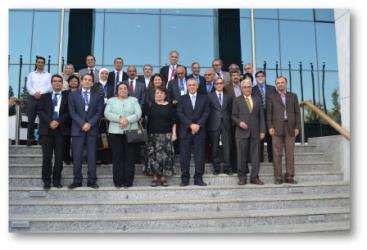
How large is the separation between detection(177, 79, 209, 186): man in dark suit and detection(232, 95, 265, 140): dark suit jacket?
34cm

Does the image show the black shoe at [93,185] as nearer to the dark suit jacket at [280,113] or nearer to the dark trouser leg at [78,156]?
the dark trouser leg at [78,156]

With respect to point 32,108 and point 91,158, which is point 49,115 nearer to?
point 32,108

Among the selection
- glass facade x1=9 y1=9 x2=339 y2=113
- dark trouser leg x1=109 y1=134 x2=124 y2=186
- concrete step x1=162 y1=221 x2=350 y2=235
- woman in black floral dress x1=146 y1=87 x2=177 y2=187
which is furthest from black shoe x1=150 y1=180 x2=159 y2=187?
glass facade x1=9 y1=9 x2=339 y2=113

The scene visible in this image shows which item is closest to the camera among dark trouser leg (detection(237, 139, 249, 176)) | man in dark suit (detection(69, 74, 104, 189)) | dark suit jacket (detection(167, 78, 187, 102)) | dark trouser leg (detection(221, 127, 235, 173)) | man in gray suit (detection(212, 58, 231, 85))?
man in dark suit (detection(69, 74, 104, 189))

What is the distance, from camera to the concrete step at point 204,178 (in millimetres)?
4242

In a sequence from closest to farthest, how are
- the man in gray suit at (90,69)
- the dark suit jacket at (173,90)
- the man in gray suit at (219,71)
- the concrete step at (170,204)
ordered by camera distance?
the concrete step at (170,204)
the dark suit jacket at (173,90)
the man in gray suit at (90,69)
the man in gray suit at (219,71)

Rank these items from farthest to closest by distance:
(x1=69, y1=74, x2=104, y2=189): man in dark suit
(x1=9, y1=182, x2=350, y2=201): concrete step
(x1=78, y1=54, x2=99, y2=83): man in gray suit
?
(x1=78, y1=54, x2=99, y2=83): man in gray suit
(x1=69, y1=74, x2=104, y2=189): man in dark suit
(x1=9, y1=182, x2=350, y2=201): concrete step

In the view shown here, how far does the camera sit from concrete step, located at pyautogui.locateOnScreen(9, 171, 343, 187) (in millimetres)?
4242

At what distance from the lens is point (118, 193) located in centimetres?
409

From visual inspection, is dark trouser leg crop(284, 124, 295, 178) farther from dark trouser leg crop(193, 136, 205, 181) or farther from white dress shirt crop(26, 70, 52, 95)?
white dress shirt crop(26, 70, 52, 95)

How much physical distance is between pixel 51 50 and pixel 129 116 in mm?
1581

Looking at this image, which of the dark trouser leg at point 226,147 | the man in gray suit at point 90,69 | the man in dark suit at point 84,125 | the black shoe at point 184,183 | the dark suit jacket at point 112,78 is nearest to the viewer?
the man in dark suit at point 84,125

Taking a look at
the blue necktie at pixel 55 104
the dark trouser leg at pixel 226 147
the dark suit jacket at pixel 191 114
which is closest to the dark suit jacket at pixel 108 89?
the blue necktie at pixel 55 104

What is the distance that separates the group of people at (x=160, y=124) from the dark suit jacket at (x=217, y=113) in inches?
0.4
